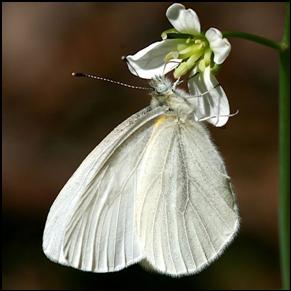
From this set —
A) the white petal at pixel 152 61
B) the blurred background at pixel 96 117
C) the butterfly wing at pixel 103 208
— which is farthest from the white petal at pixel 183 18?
the blurred background at pixel 96 117

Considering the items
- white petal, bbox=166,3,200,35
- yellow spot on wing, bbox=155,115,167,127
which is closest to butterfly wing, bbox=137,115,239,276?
yellow spot on wing, bbox=155,115,167,127

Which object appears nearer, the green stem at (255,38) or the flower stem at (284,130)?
the green stem at (255,38)

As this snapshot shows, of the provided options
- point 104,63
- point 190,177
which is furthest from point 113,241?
point 104,63

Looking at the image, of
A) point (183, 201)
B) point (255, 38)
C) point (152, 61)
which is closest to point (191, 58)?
point (152, 61)

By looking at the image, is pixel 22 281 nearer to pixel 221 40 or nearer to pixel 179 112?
pixel 179 112

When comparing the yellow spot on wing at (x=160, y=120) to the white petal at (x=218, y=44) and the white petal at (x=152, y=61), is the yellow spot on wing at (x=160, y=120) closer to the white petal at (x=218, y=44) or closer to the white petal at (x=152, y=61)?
the white petal at (x=152, y=61)

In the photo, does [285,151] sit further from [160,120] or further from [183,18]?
[183,18]
